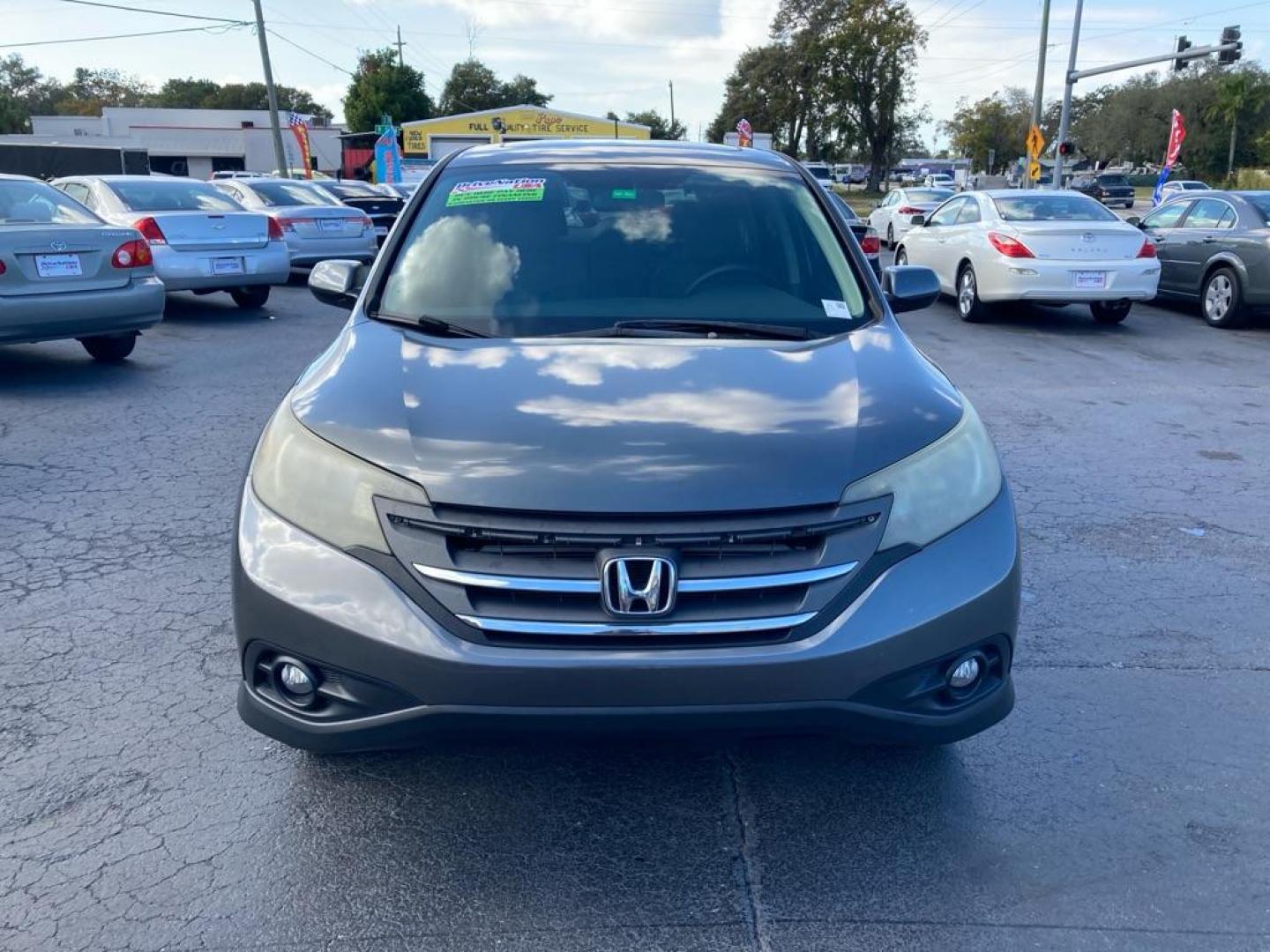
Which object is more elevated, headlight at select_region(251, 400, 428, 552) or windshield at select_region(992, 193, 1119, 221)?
headlight at select_region(251, 400, 428, 552)

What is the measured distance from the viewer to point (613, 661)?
235 centimetres

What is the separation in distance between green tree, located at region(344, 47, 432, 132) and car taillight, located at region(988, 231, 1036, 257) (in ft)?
227

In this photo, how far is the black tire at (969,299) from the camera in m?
12.5

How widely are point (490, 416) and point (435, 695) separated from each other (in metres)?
0.71

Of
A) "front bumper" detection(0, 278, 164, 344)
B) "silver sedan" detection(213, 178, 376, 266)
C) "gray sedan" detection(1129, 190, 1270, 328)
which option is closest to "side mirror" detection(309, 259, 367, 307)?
"front bumper" detection(0, 278, 164, 344)

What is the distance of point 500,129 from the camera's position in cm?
5762

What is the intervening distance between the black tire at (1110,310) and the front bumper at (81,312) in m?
9.92

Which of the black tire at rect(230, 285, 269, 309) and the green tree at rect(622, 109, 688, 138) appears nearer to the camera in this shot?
the black tire at rect(230, 285, 269, 309)

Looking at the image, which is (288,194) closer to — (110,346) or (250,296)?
(250,296)

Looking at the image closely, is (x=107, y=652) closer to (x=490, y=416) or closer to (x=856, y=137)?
(x=490, y=416)

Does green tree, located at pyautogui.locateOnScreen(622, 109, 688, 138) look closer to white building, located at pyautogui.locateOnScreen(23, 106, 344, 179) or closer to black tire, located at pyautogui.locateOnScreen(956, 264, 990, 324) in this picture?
white building, located at pyautogui.locateOnScreen(23, 106, 344, 179)

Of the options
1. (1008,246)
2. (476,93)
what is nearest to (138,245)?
(1008,246)

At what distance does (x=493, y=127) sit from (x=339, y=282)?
5779 centimetres

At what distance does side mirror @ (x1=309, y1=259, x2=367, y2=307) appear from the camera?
4.21 metres
